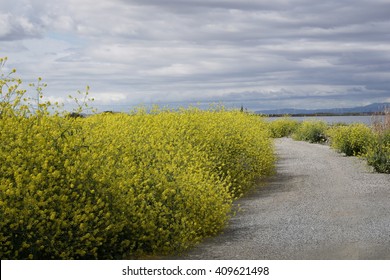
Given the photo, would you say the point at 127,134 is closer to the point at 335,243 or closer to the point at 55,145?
the point at 55,145

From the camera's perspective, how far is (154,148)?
10.0 meters

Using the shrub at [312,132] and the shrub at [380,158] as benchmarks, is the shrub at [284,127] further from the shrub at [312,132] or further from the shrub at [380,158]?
the shrub at [380,158]

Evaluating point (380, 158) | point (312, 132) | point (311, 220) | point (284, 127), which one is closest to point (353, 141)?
point (380, 158)

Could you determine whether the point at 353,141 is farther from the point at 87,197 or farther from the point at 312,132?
the point at 87,197

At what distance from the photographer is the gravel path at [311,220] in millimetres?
8078

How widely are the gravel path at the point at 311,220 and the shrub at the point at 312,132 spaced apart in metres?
13.5

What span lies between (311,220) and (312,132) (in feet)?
67.0

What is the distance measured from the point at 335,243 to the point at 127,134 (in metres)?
4.25

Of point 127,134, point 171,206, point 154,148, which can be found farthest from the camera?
point 127,134

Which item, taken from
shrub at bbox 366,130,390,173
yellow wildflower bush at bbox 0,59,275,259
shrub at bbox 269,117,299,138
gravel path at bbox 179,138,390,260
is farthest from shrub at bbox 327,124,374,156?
shrub at bbox 269,117,299,138

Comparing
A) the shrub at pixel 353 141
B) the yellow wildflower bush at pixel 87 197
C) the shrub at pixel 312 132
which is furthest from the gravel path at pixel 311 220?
the shrub at pixel 312 132

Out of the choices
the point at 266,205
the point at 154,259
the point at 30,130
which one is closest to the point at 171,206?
the point at 154,259

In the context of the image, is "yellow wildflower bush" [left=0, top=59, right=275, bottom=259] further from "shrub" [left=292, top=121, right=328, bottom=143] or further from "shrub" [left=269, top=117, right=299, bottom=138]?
"shrub" [left=269, top=117, right=299, bottom=138]

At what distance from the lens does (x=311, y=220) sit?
33.1ft
